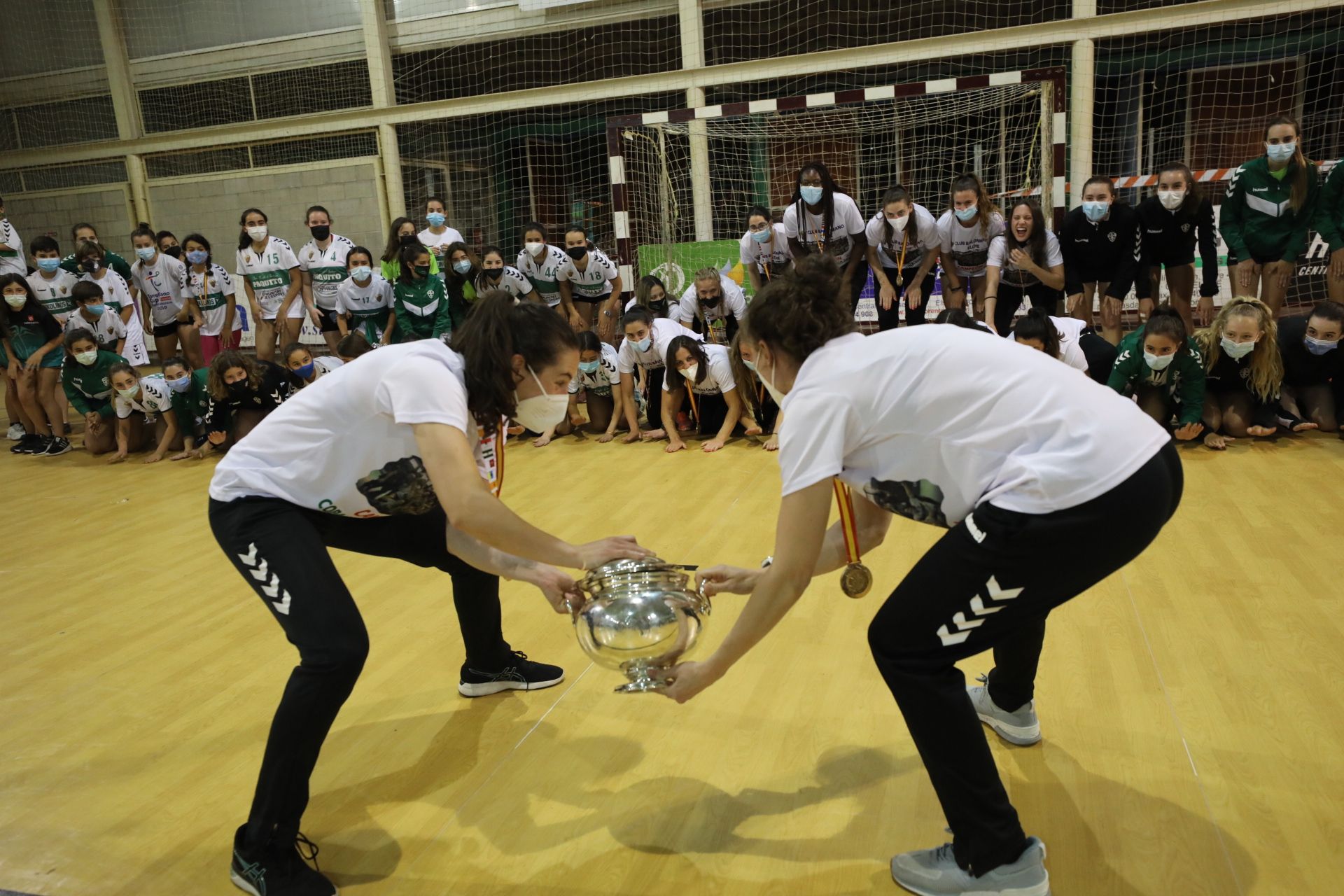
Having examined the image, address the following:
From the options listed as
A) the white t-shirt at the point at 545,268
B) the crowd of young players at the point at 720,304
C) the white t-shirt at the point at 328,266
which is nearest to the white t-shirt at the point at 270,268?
the crowd of young players at the point at 720,304

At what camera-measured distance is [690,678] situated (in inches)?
75.0

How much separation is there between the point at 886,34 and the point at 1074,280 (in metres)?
5.74

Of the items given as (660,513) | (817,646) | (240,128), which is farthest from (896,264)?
(240,128)

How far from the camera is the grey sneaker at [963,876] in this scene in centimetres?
182

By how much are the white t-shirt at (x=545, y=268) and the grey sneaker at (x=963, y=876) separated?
6.17m

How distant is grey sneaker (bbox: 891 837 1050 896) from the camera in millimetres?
1817

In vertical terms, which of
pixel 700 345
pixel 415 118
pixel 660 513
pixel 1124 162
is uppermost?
pixel 415 118

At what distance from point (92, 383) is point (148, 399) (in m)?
0.57

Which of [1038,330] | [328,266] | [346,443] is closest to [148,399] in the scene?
[328,266]

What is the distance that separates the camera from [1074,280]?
6500 millimetres

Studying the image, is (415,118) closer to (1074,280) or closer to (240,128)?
(240,128)

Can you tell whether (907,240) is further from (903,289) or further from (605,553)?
(605,553)

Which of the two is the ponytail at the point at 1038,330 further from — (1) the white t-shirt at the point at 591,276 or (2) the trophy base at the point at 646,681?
(1) the white t-shirt at the point at 591,276

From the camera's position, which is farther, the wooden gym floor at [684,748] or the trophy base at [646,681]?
the wooden gym floor at [684,748]
